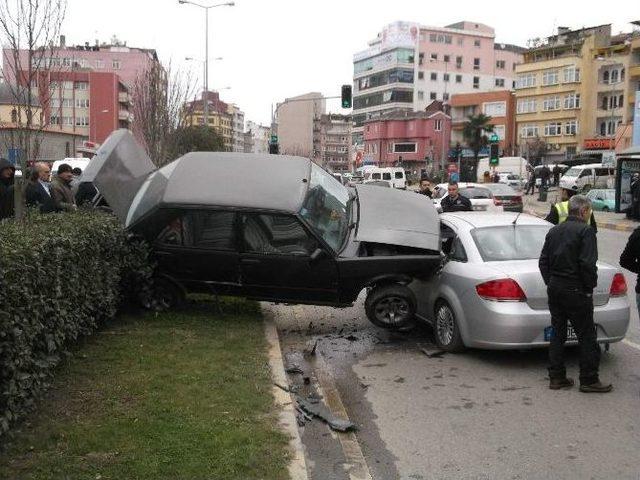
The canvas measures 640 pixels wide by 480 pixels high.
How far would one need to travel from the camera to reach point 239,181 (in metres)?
8.29

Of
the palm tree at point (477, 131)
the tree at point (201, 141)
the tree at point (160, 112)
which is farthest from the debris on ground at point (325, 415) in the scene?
the palm tree at point (477, 131)

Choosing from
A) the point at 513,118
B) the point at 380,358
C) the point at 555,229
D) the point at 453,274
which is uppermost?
the point at 513,118

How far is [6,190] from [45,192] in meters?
0.88

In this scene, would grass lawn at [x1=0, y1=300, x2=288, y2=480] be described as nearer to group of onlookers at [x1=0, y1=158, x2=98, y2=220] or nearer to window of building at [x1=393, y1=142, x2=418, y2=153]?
group of onlookers at [x1=0, y1=158, x2=98, y2=220]

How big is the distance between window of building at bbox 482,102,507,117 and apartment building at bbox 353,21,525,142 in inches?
1162

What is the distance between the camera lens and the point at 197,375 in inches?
238

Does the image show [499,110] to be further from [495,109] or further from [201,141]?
[201,141]

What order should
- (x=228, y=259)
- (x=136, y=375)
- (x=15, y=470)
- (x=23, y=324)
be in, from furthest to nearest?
(x=228, y=259) → (x=136, y=375) → (x=23, y=324) → (x=15, y=470)

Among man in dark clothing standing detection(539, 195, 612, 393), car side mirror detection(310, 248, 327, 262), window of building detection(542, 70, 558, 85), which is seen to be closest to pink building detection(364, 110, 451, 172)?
window of building detection(542, 70, 558, 85)

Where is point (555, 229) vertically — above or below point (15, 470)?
above

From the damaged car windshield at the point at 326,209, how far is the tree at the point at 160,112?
9836 mm

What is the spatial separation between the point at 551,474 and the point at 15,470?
329cm

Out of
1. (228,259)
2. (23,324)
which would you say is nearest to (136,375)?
(23,324)

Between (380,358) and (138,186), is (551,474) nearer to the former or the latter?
(380,358)
